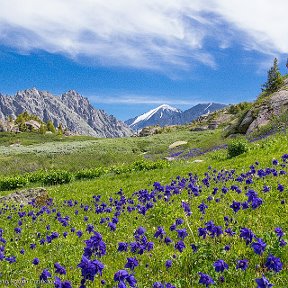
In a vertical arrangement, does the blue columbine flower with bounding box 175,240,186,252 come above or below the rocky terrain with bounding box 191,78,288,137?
below

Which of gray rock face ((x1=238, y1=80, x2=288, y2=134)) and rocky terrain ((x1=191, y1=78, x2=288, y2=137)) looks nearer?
rocky terrain ((x1=191, y1=78, x2=288, y2=137))

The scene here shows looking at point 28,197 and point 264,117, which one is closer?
point 28,197

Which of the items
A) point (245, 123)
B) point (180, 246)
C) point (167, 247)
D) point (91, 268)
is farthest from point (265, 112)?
point (91, 268)

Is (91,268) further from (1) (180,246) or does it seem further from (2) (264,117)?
(2) (264,117)

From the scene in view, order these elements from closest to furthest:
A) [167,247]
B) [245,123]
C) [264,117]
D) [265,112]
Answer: [167,247] → [264,117] → [265,112] → [245,123]

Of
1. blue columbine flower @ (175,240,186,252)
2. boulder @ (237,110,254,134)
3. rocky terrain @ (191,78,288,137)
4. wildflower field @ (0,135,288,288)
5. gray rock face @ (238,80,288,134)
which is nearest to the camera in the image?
wildflower field @ (0,135,288,288)

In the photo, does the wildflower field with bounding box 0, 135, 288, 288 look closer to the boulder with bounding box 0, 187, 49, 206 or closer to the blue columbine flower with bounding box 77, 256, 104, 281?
the blue columbine flower with bounding box 77, 256, 104, 281

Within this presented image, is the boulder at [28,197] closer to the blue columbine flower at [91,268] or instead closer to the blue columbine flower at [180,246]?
the blue columbine flower at [180,246]

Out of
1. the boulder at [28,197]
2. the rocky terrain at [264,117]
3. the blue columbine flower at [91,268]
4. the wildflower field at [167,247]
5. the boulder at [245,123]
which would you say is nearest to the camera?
the blue columbine flower at [91,268]

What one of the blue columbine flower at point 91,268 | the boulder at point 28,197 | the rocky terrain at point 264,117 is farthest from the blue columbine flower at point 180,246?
the rocky terrain at point 264,117

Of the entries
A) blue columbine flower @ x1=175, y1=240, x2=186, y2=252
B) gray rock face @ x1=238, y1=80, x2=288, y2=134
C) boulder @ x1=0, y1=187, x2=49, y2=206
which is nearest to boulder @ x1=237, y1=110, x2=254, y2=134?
gray rock face @ x1=238, y1=80, x2=288, y2=134

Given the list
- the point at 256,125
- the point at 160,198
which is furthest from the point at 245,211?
the point at 256,125

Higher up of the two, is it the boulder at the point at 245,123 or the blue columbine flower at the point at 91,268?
the boulder at the point at 245,123

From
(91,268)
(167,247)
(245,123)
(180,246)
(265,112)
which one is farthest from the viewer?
(245,123)
